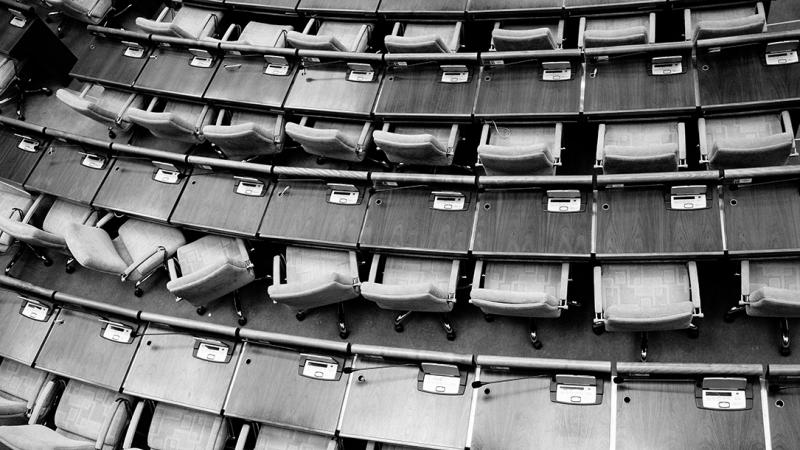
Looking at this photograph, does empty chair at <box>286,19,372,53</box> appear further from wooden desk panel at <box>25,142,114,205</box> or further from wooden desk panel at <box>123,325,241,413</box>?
wooden desk panel at <box>123,325,241,413</box>

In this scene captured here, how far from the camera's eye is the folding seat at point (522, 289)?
11.8 feet

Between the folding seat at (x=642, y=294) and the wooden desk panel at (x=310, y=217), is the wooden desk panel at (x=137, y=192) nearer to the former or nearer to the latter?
the wooden desk panel at (x=310, y=217)

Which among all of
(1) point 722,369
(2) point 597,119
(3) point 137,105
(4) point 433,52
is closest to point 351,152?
(4) point 433,52

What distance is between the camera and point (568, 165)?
4684mm

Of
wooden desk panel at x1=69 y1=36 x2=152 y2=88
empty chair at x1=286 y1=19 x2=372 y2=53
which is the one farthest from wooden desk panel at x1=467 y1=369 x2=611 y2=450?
wooden desk panel at x1=69 y1=36 x2=152 y2=88

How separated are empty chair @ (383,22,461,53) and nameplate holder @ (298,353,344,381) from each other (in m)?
2.31

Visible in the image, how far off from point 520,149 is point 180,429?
9.17ft

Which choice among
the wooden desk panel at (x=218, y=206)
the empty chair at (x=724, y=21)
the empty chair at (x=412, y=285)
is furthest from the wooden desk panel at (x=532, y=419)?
the empty chair at (x=724, y=21)

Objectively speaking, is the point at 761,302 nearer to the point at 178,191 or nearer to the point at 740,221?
the point at 740,221

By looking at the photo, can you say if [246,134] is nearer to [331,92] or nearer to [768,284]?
[331,92]

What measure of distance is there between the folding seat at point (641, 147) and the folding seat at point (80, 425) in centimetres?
348

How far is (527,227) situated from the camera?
13.0ft

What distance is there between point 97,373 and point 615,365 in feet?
10.7

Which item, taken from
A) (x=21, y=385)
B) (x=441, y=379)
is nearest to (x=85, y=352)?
(x=21, y=385)
